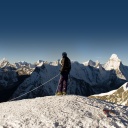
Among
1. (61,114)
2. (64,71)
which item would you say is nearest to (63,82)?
(64,71)

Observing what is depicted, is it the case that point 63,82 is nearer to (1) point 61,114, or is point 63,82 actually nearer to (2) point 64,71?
(2) point 64,71

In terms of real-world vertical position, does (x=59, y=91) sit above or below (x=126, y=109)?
above

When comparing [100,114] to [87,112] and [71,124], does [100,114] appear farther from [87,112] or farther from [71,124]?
[71,124]

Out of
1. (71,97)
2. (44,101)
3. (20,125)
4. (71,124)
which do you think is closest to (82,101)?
(71,97)

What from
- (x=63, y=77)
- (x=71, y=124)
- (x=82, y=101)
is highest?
(x=63, y=77)

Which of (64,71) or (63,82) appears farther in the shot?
(63,82)

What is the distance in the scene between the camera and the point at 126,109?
→ 36438 millimetres

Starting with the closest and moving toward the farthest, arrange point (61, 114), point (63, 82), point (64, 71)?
point (61, 114) → point (64, 71) → point (63, 82)

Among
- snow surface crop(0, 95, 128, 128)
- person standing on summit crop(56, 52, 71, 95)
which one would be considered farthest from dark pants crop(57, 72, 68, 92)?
snow surface crop(0, 95, 128, 128)

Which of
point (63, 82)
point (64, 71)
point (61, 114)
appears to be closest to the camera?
point (61, 114)

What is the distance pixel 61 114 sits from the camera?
30547 millimetres

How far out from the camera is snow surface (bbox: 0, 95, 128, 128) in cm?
2812

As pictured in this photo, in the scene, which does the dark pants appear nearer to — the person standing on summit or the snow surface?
the person standing on summit

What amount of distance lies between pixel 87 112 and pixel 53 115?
3934 mm
